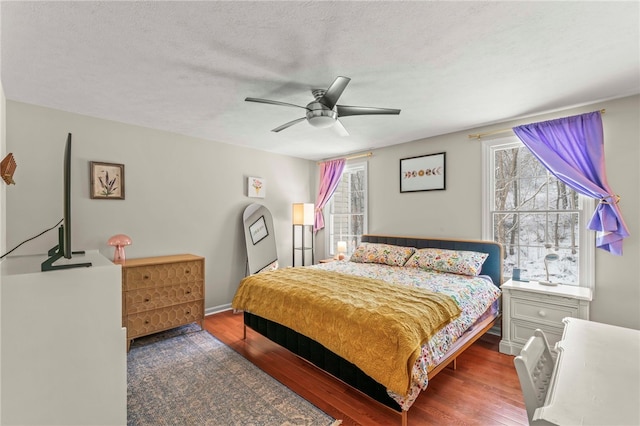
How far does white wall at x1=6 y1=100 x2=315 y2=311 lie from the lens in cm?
284

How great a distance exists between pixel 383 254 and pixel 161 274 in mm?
2831

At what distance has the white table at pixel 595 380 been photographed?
92cm

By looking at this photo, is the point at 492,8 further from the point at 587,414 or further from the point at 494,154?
the point at 494,154

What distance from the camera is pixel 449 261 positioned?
11.2ft

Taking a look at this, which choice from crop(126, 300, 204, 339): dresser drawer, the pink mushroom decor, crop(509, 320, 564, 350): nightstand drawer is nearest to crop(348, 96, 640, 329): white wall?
crop(509, 320, 564, 350): nightstand drawer

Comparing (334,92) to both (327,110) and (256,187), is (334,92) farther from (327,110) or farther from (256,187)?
(256,187)

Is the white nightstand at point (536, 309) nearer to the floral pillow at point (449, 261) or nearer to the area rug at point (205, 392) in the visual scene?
the floral pillow at point (449, 261)

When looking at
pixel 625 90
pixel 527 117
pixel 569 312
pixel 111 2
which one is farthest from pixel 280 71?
pixel 569 312

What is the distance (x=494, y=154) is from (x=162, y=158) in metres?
4.24

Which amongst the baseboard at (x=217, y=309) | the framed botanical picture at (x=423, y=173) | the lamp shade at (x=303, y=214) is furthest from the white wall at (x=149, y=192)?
the framed botanical picture at (x=423, y=173)

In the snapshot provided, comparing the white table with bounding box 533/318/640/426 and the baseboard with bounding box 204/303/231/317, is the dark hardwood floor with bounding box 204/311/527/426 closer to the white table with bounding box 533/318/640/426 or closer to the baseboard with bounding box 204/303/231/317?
the white table with bounding box 533/318/640/426

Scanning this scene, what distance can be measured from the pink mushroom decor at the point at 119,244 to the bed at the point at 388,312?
1.37 metres

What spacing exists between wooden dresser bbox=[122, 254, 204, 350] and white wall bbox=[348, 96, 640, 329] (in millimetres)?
2829

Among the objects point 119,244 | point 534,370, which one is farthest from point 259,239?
point 534,370
